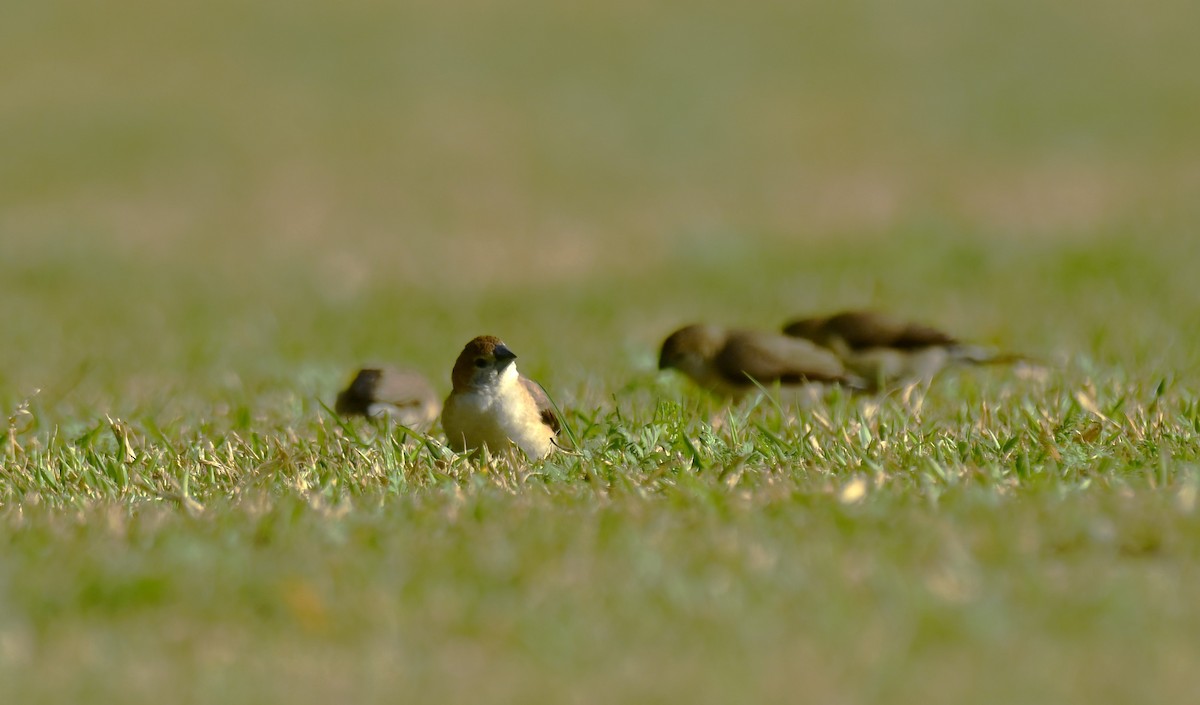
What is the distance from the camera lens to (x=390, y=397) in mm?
7762

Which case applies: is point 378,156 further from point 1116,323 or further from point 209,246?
point 1116,323

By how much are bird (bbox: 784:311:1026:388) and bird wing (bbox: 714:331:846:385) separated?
1.90ft

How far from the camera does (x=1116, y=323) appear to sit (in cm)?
1033

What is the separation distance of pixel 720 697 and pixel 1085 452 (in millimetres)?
2697

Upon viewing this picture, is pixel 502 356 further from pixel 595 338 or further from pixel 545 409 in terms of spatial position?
pixel 595 338

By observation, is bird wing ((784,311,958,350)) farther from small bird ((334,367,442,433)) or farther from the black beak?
the black beak

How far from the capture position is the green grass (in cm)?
387

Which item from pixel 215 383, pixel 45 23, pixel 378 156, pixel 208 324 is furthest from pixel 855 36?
pixel 215 383

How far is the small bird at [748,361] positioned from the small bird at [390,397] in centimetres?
131

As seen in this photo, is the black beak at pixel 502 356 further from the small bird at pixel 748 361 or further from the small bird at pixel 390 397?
the small bird at pixel 748 361

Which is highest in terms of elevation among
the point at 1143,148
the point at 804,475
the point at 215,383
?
the point at 804,475

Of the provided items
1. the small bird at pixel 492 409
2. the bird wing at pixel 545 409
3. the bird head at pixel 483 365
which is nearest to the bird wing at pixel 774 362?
the bird wing at pixel 545 409

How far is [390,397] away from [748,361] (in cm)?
175

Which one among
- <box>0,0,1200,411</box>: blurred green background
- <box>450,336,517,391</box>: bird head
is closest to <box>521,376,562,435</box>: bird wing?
<box>450,336,517,391</box>: bird head
